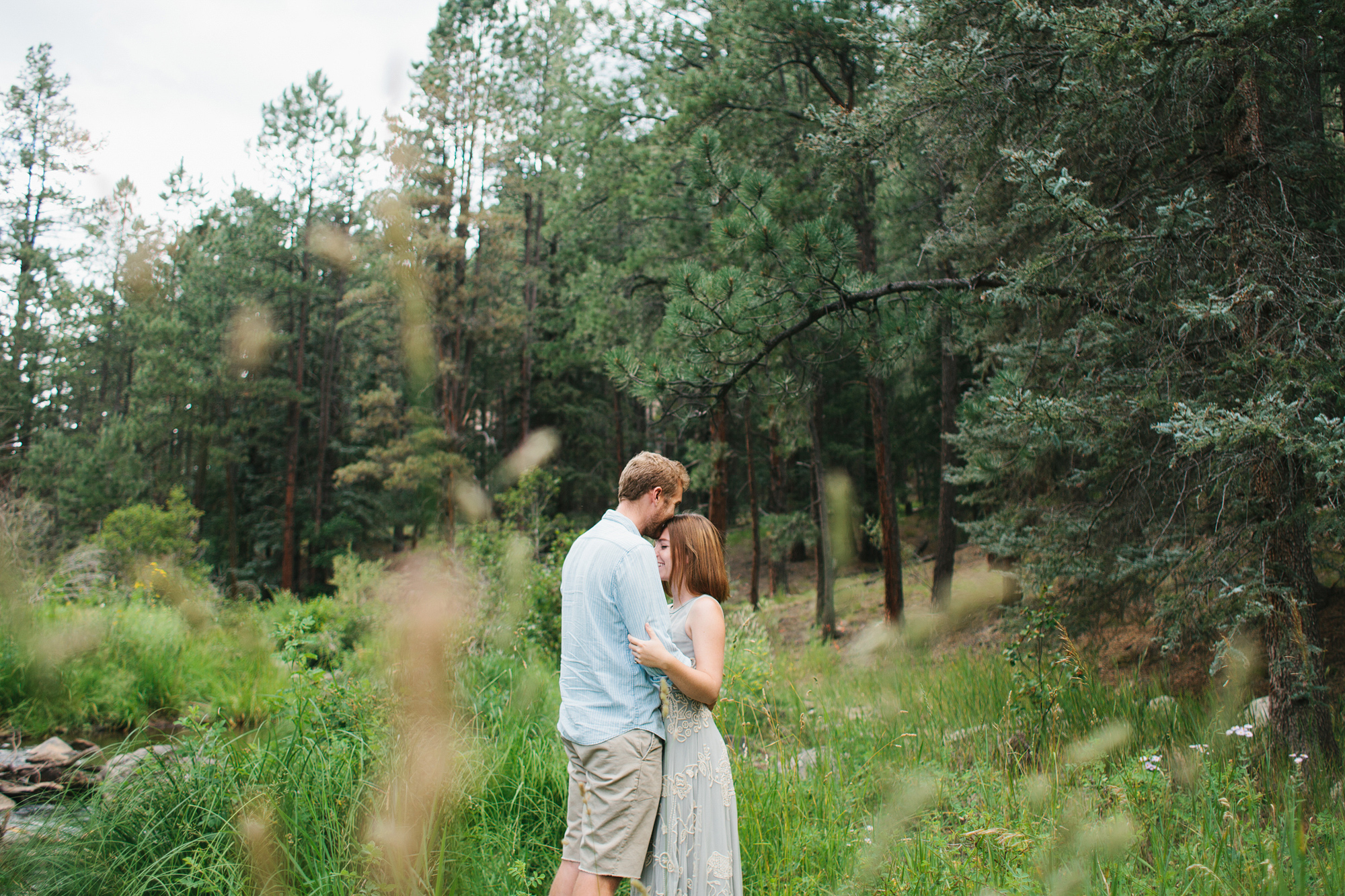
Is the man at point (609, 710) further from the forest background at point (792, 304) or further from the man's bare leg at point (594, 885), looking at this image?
the forest background at point (792, 304)

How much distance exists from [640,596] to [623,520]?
0.95ft

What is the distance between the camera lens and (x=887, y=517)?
10.8 m

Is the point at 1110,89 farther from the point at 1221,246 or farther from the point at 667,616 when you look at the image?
the point at 667,616

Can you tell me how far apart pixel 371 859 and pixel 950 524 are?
11.0 m

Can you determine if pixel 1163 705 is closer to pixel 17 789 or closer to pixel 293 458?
pixel 17 789

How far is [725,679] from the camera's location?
505cm

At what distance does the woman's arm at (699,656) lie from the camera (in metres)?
2.31

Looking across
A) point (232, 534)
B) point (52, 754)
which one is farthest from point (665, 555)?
point (232, 534)

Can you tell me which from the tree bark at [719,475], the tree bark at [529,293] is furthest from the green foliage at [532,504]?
the tree bark at [529,293]

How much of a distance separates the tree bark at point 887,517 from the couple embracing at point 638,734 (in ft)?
28.7

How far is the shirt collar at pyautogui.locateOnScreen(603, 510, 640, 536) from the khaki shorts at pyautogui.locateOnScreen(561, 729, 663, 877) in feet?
2.16

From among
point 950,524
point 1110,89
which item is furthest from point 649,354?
point 950,524

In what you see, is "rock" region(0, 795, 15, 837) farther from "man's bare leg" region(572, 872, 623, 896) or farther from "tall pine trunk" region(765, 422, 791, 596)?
"tall pine trunk" region(765, 422, 791, 596)

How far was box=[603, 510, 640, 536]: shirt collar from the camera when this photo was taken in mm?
2557
